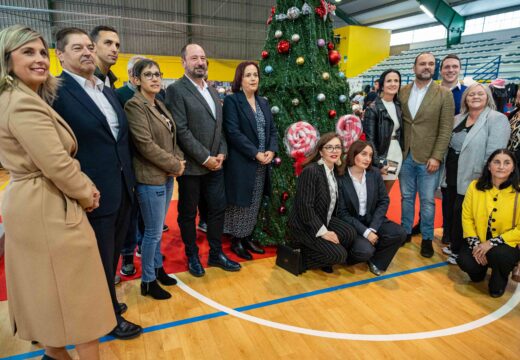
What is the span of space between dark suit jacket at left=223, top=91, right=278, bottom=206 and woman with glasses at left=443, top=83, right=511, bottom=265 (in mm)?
1569

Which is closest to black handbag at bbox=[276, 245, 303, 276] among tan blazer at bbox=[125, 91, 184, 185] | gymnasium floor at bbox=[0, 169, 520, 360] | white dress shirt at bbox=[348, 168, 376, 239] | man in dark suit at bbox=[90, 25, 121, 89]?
gymnasium floor at bbox=[0, 169, 520, 360]

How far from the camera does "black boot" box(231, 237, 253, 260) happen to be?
312 centimetres

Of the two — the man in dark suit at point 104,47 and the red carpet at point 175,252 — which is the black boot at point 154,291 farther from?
the man in dark suit at point 104,47

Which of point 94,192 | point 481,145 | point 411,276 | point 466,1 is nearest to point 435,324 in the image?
point 411,276

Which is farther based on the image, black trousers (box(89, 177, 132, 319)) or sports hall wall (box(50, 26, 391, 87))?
sports hall wall (box(50, 26, 391, 87))

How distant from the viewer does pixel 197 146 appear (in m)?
2.50

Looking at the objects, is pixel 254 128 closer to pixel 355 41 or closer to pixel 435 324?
pixel 435 324

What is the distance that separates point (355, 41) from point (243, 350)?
1649cm

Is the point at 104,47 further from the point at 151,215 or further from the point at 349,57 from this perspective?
the point at 349,57

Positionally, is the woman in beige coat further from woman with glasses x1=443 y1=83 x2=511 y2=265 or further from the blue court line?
woman with glasses x1=443 y1=83 x2=511 y2=265

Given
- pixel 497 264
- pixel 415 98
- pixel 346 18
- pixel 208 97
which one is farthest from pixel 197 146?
pixel 346 18

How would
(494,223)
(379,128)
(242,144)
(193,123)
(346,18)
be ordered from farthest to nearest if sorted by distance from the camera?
(346,18), (379,128), (242,144), (494,223), (193,123)

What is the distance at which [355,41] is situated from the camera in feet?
52.9

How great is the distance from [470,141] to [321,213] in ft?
4.46
